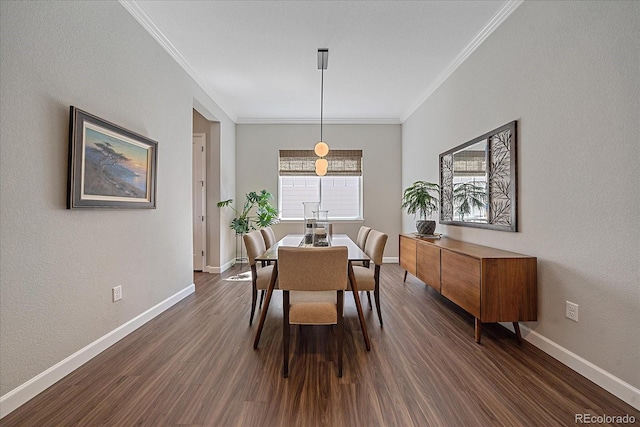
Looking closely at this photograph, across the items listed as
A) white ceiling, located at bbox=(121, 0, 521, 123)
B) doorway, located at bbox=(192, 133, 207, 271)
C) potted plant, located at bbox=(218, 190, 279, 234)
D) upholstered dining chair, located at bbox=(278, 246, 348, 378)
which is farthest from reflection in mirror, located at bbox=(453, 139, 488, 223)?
doorway, located at bbox=(192, 133, 207, 271)

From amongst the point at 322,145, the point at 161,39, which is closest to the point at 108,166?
the point at 161,39

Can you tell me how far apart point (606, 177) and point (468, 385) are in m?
1.52

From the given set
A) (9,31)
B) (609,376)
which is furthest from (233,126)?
(609,376)

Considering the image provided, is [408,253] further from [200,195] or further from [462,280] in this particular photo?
[200,195]

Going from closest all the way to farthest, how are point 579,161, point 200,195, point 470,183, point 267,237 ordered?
point 579,161 → point 470,183 → point 267,237 → point 200,195

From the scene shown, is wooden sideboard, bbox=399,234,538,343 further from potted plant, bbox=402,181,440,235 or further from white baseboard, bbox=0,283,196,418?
white baseboard, bbox=0,283,196,418

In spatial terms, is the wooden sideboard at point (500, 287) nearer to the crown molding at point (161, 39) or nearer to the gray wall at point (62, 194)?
the gray wall at point (62, 194)

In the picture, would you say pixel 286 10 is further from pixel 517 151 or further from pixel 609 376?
pixel 609 376

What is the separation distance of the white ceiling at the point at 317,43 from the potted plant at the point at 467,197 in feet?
4.97

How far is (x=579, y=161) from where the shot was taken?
1983 millimetres

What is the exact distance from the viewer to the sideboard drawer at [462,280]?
2.41 metres

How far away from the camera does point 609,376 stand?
177 centimetres

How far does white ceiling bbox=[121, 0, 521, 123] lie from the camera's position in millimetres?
2723

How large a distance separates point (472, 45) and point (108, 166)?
147 inches
